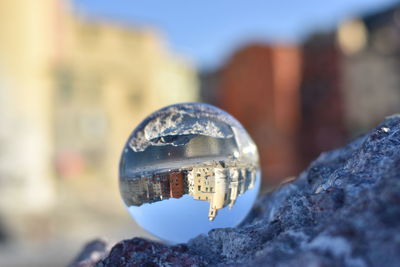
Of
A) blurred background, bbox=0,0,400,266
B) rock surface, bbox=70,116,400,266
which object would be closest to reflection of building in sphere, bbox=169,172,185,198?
rock surface, bbox=70,116,400,266

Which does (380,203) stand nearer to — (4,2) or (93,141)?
(4,2)

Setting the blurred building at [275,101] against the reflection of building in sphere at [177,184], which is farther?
the blurred building at [275,101]

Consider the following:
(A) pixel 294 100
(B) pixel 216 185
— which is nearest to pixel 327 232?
(B) pixel 216 185

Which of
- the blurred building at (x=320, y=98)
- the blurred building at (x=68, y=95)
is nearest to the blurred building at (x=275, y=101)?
the blurred building at (x=320, y=98)

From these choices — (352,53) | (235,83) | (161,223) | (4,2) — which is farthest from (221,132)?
(235,83)

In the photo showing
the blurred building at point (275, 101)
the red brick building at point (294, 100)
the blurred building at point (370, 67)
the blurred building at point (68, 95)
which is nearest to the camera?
the blurred building at point (68, 95)

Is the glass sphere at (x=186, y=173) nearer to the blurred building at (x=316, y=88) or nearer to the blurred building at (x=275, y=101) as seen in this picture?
the blurred building at (x=316, y=88)

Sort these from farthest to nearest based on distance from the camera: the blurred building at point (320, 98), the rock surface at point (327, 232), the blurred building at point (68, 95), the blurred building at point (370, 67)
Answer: the blurred building at point (320, 98) < the blurred building at point (370, 67) < the blurred building at point (68, 95) < the rock surface at point (327, 232)
